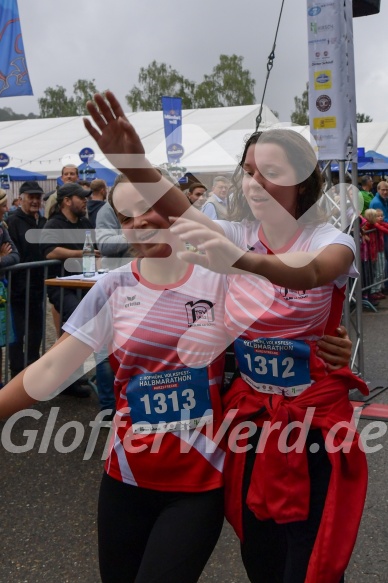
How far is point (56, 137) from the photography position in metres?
25.5

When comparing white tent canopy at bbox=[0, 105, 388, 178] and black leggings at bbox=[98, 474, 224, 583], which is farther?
white tent canopy at bbox=[0, 105, 388, 178]

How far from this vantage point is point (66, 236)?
630 cm

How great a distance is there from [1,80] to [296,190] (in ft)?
16.4

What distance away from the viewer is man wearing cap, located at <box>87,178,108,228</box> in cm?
762

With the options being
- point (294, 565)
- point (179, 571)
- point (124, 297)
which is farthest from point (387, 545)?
point (124, 297)

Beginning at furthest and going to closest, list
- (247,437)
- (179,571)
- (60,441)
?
(60,441) → (247,437) → (179,571)

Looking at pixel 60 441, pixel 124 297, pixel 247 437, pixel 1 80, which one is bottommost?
pixel 60 441

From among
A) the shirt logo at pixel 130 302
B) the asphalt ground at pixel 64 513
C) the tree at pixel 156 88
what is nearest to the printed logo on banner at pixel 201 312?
the shirt logo at pixel 130 302

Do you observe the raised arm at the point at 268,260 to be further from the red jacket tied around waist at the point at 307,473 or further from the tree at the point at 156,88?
the tree at the point at 156,88

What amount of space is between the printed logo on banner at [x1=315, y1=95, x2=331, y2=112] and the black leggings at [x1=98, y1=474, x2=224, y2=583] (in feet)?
13.5

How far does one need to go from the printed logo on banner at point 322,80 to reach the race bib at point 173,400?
13.2ft

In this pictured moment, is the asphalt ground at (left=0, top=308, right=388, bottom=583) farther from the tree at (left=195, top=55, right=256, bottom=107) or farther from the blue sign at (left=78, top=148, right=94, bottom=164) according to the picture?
the tree at (left=195, top=55, right=256, bottom=107)

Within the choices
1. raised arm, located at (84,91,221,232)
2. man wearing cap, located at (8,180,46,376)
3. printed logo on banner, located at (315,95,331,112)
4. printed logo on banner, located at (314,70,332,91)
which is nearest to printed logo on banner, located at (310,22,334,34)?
printed logo on banner, located at (314,70,332,91)

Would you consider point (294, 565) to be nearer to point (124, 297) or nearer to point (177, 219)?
point (124, 297)
